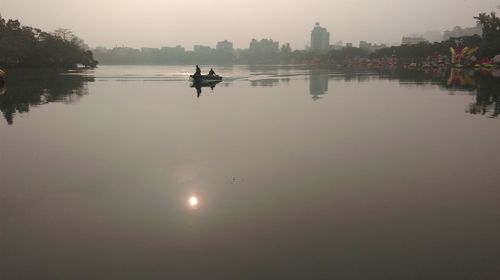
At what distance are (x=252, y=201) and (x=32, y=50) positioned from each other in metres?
82.8

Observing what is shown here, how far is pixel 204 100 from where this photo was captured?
28656 mm

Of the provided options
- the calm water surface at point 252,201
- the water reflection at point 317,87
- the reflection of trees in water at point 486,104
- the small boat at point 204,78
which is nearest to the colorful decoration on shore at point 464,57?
the water reflection at point 317,87

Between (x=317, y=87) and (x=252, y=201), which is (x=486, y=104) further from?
(x=252, y=201)

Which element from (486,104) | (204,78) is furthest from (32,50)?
(486,104)

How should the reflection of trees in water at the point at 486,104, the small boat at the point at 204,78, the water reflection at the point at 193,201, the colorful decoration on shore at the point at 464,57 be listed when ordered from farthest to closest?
1. the colorful decoration on shore at the point at 464,57
2. the small boat at the point at 204,78
3. the reflection of trees in water at the point at 486,104
4. the water reflection at the point at 193,201

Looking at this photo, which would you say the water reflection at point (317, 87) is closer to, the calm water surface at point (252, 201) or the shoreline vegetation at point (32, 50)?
the calm water surface at point (252, 201)

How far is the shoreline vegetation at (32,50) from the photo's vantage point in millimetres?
68750

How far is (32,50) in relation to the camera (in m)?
78.8

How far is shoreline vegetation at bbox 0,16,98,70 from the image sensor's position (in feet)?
226

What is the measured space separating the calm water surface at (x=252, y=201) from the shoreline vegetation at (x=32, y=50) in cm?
5992

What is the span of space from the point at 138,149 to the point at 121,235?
6.88 m

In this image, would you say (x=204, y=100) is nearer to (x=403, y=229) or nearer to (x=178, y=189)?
(x=178, y=189)

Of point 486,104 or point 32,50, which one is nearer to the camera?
point 486,104

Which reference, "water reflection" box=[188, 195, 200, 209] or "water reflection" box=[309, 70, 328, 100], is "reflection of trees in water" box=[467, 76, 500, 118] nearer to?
"water reflection" box=[309, 70, 328, 100]
